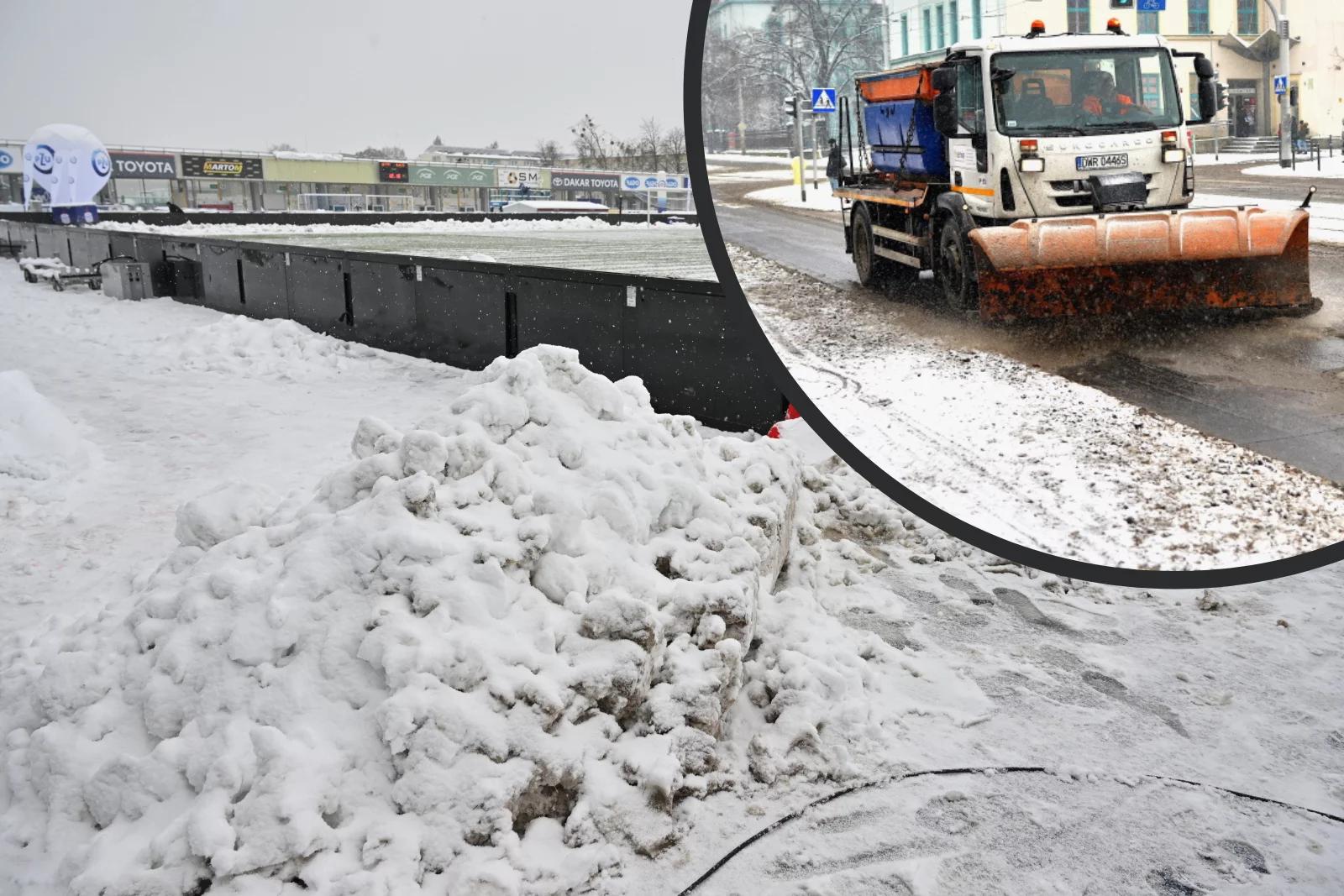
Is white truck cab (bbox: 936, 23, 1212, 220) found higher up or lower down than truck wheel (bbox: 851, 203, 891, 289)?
higher up

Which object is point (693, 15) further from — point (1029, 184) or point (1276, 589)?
point (1276, 589)

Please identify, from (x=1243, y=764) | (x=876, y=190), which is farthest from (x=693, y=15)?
(x=1243, y=764)

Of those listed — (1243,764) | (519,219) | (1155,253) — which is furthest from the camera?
(519,219)

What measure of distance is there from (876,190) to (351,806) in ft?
6.88

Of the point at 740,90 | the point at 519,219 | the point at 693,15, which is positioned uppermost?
the point at 519,219

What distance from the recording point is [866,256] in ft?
5.60

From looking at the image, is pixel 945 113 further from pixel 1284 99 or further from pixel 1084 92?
pixel 1284 99

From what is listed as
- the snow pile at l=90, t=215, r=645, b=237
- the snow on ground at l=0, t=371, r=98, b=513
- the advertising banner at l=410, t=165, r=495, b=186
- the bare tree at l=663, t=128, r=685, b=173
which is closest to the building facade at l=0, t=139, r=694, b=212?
the advertising banner at l=410, t=165, r=495, b=186

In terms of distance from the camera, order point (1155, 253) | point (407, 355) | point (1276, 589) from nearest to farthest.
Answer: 1. point (1155, 253)
2. point (1276, 589)
3. point (407, 355)

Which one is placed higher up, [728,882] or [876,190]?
[876,190]

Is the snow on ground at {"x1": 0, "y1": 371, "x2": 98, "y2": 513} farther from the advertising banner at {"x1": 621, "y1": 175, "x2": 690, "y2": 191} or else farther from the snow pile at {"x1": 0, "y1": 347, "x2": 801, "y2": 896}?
the advertising banner at {"x1": 621, "y1": 175, "x2": 690, "y2": 191}

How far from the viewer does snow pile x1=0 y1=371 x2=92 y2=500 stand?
6.44 m

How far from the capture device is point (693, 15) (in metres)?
1.98

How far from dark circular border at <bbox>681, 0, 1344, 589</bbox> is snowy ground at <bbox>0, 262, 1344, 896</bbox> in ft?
4.28
